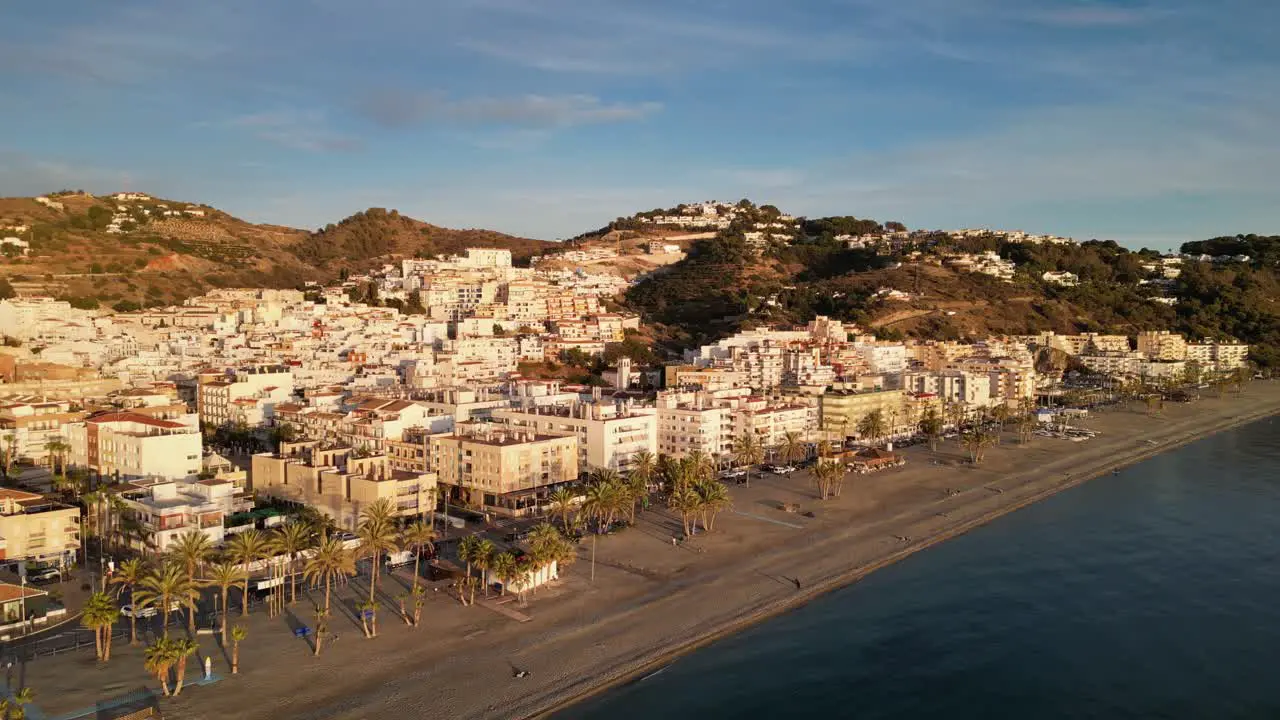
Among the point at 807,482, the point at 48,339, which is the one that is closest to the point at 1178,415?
the point at 807,482

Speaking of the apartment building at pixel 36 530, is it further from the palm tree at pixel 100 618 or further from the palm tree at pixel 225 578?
the palm tree at pixel 100 618

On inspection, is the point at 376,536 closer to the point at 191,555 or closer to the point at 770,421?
the point at 191,555

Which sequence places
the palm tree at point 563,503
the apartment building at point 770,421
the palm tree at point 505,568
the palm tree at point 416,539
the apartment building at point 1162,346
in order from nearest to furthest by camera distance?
1. the palm tree at point 505,568
2. the palm tree at point 416,539
3. the palm tree at point 563,503
4. the apartment building at point 770,421
5. the apartment building at point 1162,346

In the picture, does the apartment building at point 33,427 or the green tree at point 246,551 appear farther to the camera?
the apartment building at point 33,427

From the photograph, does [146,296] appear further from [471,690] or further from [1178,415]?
[1178,415]

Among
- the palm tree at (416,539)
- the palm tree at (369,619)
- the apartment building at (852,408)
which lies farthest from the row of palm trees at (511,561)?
the apartment building at (852,408)

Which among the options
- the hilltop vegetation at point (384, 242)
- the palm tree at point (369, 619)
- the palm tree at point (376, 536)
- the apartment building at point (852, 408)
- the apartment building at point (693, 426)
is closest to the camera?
the palm tree at point (369, 619)
